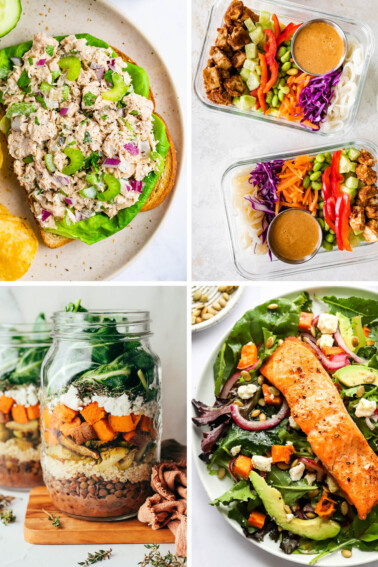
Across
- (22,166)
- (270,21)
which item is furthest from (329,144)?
(22,166)

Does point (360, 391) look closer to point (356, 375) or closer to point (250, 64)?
point (356, 375)

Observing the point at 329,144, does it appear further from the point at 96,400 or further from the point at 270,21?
the point at 96,400

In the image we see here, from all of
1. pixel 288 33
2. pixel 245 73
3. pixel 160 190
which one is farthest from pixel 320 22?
pixel 160 190

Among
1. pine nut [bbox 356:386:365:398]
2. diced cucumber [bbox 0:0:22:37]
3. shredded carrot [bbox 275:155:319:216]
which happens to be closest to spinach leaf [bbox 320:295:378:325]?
pine nut [bbox 356:386:365:398]

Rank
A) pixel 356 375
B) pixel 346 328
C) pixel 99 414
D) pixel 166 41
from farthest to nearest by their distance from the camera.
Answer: pixel 166 41, pixel 346 328, pixel 356 375, pixel 99 414

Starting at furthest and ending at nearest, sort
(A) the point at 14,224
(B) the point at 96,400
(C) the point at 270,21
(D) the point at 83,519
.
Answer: (C) the point at 270,21 < (A) the point at 14,224 < (D) the point at 83,519 < (B) the point at 96,400

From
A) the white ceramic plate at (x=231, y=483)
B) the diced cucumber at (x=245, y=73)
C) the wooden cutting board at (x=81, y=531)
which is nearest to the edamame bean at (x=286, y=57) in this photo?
the diced cucumber at (x=245, y=73)

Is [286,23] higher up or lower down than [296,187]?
higher up
